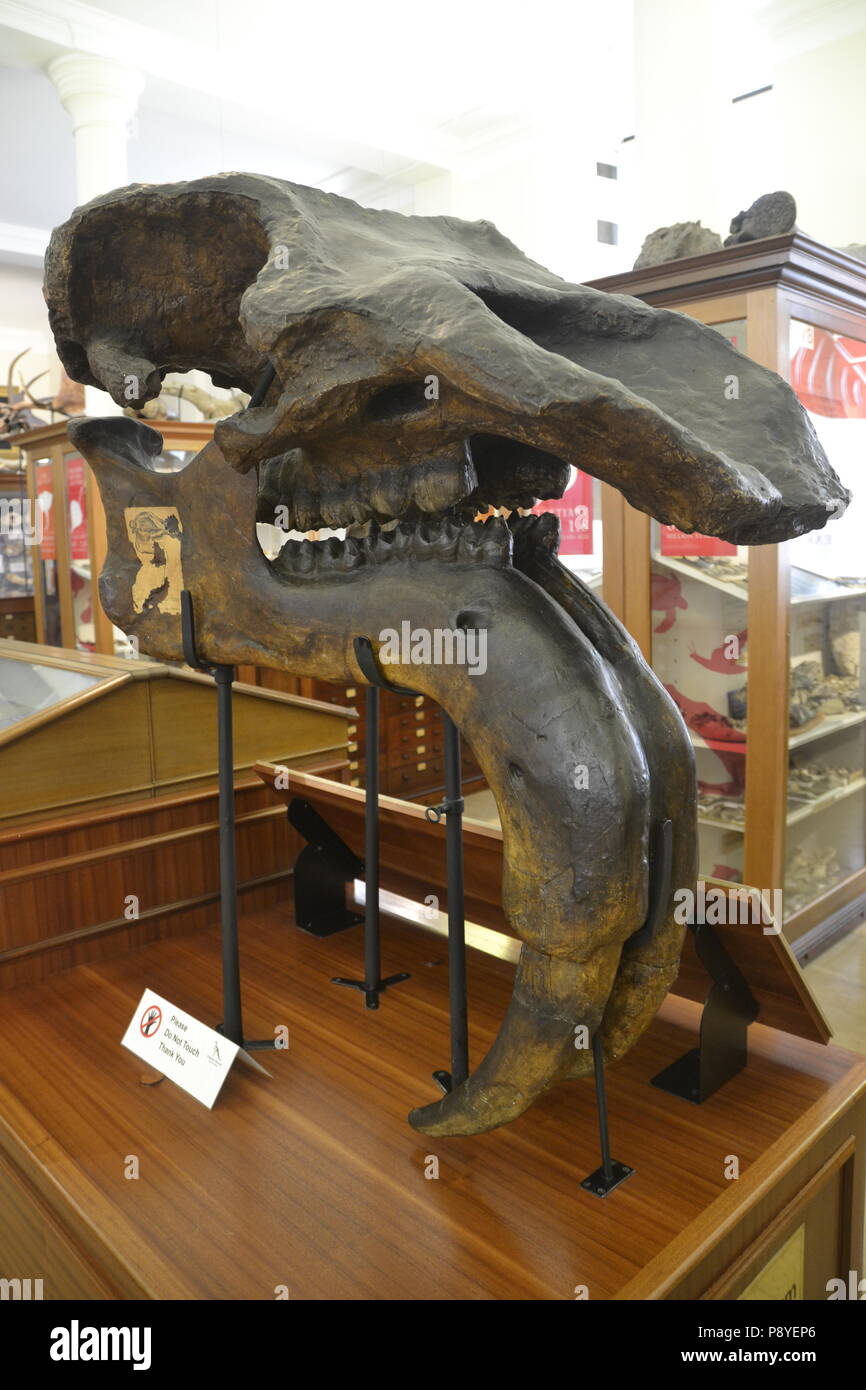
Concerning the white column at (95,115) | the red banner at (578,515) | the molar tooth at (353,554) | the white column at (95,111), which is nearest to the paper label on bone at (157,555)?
the molar tooth at (353,554)

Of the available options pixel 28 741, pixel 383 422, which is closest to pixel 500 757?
pixel 383 422

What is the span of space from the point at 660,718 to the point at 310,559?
57cm

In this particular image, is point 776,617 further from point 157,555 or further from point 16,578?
point 16,578

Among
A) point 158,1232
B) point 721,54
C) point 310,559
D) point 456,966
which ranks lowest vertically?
point 158,1232

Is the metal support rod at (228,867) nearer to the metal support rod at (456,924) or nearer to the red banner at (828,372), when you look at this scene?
the metal support rod at (456,924)

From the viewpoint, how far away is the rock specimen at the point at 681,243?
380cm

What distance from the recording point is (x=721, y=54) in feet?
17.0

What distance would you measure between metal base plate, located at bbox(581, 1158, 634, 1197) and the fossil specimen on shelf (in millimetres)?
214

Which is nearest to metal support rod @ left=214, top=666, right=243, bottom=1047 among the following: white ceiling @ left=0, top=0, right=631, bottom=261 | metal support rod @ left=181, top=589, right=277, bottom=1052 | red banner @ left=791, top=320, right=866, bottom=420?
metal support rod @ left=181, top=589, right=277, bottom=1052

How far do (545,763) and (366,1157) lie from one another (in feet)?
2.59

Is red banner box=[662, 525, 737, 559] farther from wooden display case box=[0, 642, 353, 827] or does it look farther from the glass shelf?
the glass shelf

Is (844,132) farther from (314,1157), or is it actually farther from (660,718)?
(314,1157)

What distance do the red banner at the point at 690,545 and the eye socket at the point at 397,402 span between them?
100 inches

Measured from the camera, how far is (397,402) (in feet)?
4.17
